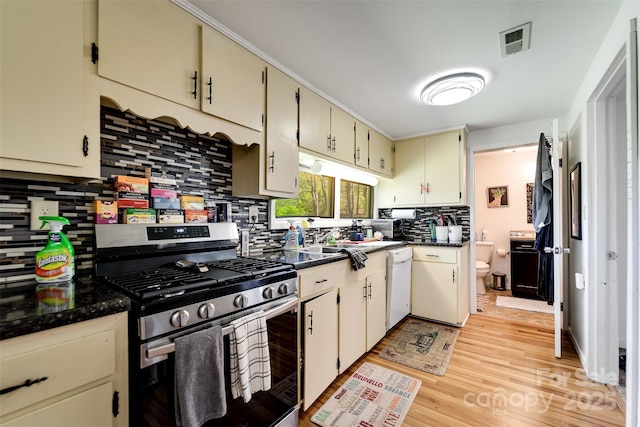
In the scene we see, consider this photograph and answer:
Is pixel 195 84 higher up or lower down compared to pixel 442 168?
higher up

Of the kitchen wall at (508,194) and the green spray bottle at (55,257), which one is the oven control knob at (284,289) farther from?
the kitchen wall at (508,194)

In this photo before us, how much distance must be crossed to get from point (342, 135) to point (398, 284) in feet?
5.20

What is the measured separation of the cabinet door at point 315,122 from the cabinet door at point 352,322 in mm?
1132

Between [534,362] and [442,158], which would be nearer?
[534,362]

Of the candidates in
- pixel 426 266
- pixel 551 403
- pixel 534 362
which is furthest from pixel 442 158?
pixel 551 403

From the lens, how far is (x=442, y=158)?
325 centimetres

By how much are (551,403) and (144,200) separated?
2.74 metres

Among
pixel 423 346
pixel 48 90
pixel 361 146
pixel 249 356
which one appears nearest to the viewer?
pixel 48 90

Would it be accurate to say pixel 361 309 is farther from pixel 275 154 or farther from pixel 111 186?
pixel 111 186

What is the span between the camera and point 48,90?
98cm

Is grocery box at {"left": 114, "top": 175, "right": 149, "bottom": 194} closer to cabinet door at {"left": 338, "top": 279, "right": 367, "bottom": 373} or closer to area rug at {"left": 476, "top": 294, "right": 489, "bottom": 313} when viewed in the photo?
cabinet door at {"left": 338, "top": 279, "right": 367, "bottom": 373}

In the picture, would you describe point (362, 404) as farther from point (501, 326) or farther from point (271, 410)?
point (501, 326)

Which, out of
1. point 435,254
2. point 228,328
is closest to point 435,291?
point 435,254

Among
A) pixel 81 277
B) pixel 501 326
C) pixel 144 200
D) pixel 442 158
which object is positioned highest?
pixel 442 158
